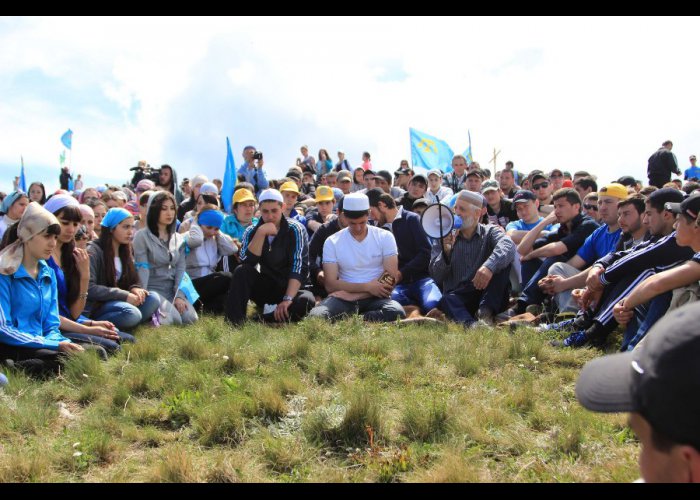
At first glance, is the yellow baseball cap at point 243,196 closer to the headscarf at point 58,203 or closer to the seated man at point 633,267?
the headscarf at point 58,203

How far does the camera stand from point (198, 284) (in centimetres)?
856

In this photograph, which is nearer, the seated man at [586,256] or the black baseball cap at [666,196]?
the black baseball cap at [666,196]

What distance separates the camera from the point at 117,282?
7.30 meters

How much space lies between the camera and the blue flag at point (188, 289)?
791cm

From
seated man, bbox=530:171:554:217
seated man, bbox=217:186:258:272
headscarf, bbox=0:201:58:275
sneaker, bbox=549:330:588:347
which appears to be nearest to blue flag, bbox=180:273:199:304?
seated man, bbox=217:186:258:272

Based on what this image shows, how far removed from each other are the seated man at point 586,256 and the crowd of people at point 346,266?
16 millimetres

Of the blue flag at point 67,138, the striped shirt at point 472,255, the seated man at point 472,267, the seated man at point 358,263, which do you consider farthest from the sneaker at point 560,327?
the blue flag at point 67,138

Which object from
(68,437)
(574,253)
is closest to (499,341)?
(574,253)

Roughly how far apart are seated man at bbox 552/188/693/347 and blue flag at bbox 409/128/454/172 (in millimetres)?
12309

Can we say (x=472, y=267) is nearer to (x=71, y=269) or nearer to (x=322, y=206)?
(x=322, y=206)

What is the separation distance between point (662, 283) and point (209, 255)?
5863mm

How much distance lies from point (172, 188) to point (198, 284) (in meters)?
4.49

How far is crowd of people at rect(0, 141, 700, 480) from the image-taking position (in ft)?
18.6
